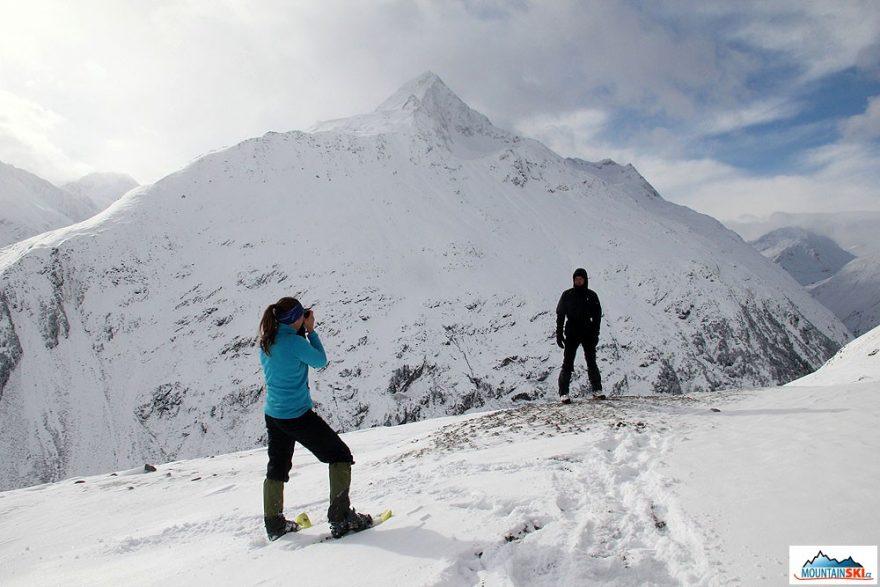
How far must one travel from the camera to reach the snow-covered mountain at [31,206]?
123m

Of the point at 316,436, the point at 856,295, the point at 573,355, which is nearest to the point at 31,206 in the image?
the point at 573,355

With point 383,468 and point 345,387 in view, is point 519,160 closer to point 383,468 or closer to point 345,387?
point 345,387

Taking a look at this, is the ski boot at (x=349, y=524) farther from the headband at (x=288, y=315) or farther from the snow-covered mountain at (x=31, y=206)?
the snow-covered mountain at (x=31, y=206)

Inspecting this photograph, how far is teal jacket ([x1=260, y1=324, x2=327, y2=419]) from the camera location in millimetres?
4859

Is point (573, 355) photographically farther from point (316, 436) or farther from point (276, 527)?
point (276, 527)

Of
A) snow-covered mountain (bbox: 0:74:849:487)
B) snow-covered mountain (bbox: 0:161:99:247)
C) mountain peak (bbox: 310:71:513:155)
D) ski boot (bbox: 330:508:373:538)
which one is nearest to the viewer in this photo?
ski boot (bbox: 330:508:373:538)

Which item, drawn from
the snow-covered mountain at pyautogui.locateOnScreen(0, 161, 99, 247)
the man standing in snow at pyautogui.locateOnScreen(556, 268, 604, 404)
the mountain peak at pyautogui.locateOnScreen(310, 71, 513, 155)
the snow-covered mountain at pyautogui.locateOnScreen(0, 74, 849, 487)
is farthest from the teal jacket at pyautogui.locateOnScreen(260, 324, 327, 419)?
the snow-covered mountain at pyautogui.locateOnScreen(0, 161, 99, 247)

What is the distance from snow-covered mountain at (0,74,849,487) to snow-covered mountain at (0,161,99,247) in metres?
91.4

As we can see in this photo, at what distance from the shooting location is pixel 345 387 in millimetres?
44406

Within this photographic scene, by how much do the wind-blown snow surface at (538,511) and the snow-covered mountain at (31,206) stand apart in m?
151

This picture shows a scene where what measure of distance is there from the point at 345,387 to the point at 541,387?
65.7 ft

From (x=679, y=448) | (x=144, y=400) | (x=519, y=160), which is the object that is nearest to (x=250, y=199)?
(x=144, y=400)

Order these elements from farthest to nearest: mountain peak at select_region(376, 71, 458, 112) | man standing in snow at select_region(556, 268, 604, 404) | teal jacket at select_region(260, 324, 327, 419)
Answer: mountain peak at select_region(376, 71, 458, 112)
man standing in snow at select_region(556, 268, 604, 404)
teal jacket at select_region(260, 324, 327, 419)

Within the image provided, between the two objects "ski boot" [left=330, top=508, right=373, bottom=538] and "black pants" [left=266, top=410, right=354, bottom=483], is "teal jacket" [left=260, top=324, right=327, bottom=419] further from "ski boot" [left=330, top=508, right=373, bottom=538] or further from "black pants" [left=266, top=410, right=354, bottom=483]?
"ski boot" [left=330, top=508, right=373, bottom=538]
